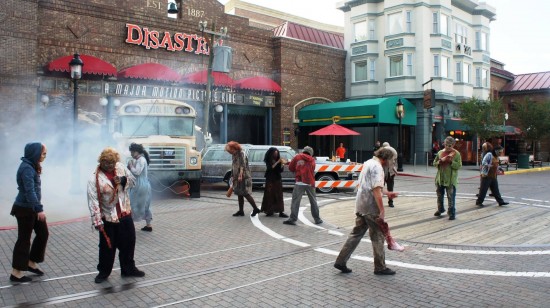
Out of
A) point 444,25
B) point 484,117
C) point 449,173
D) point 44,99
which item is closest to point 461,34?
point 444,25

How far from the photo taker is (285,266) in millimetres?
6180

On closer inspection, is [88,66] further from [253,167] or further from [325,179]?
[325,179]

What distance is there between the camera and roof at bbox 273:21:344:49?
33.1 meters

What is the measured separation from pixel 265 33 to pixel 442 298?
25.1 meters

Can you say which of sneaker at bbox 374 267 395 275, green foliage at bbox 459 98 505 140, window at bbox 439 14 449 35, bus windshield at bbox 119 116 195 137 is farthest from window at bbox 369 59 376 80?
sneaker at bbox 374 267 395 275

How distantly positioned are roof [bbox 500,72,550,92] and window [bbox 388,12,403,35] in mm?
19267

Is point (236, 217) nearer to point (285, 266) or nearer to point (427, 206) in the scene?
point (285, 266)

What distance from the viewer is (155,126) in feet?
45.2

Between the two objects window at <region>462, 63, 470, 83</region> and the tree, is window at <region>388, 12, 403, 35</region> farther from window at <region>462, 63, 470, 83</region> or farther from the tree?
the tree

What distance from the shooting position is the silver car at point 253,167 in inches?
602

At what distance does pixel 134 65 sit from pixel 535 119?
28.5 meters

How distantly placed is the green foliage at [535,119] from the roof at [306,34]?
14.9 meters

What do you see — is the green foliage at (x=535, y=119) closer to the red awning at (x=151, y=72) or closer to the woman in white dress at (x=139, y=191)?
the red awning at (x=151, y=72)

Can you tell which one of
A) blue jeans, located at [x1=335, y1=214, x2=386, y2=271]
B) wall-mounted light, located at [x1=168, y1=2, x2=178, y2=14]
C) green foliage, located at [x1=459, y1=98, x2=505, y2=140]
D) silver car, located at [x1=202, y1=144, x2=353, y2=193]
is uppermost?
wall-mounted light, located at [x1=168, y1=2, x2=178, y2=14]
